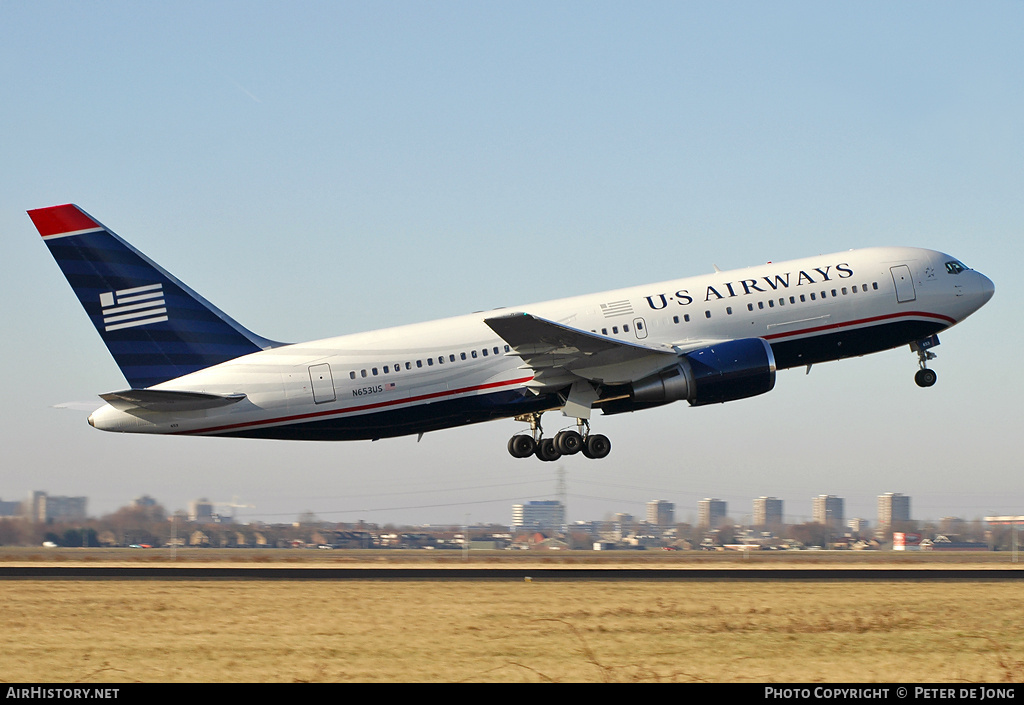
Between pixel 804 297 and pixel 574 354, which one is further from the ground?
pixel 804 297

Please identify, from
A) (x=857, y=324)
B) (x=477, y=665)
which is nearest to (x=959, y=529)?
(x=857, y=324)

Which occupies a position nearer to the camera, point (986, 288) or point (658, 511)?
Result: point (986, 288)

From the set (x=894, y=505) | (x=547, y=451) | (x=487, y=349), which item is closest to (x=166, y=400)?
(x=487, y=349)

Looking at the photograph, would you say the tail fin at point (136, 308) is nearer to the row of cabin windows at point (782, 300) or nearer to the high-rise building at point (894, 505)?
the row of cabin windows at point (782, 300)

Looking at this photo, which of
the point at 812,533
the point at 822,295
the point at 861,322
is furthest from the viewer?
the point at 812,533

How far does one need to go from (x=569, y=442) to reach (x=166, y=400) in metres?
14.7

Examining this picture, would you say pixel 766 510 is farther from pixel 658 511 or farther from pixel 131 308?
pixel 131 308

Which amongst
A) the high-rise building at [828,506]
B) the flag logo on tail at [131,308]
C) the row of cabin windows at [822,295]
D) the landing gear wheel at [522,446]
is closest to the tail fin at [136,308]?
the flag logo on tail at [131,308]

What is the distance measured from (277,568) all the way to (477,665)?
2705cm

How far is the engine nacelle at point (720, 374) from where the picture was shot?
38.5 metres

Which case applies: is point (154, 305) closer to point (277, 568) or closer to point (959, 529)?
point (277, 568)

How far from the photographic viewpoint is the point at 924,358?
4303 centimetres

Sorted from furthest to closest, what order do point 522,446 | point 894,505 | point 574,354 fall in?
point 894,505, point 522,446, point 574,354
